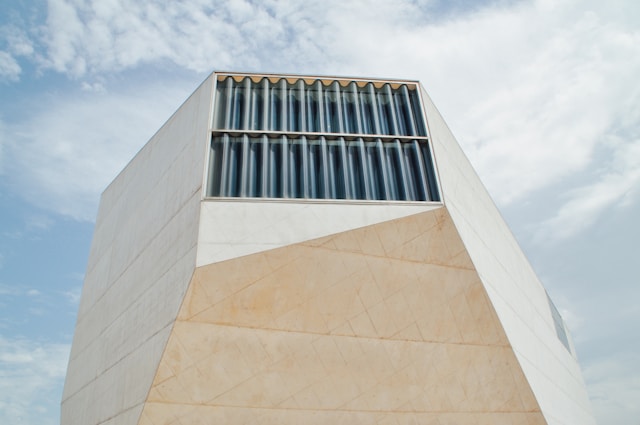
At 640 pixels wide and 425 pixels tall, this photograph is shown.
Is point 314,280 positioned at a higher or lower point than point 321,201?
lower

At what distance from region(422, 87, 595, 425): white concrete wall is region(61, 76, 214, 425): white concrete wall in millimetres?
8386

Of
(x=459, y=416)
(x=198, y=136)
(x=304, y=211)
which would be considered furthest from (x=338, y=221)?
(x=459, y=416)

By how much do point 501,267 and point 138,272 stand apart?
14030mm

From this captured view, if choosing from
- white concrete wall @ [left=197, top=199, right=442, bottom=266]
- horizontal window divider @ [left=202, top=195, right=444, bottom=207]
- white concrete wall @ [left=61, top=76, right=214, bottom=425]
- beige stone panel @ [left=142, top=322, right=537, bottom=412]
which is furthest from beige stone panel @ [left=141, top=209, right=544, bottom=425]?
white concrete wall @ [left=61, top=76, right=214, bottom=425]

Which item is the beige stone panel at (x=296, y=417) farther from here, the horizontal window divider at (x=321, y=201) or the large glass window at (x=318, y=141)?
the large glass window at (x=318, y=141)

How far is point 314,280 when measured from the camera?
1415 cm

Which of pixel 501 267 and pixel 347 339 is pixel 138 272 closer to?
pixel 347 339

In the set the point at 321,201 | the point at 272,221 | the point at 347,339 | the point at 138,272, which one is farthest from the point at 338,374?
the point at 138,272

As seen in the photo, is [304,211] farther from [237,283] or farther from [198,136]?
[198,136]

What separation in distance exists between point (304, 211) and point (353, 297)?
9.67 feet

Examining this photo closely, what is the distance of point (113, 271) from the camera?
20703 millimetres

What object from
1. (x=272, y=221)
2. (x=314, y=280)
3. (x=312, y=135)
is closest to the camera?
(x=314, y=280)

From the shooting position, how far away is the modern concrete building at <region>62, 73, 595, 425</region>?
1377 centimetres

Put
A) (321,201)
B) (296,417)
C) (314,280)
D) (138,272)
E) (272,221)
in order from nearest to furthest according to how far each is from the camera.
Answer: (296,417) → (314,280) → (272,221) → (321,201) → (138,272)
